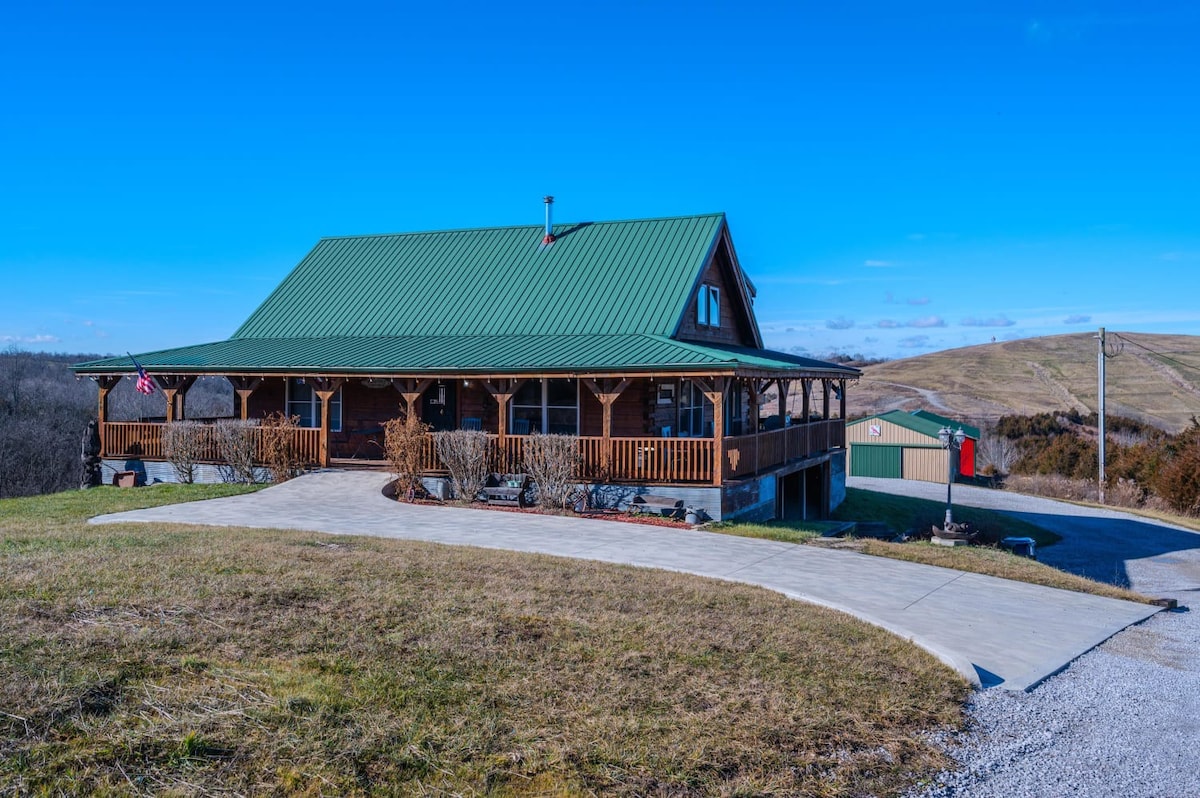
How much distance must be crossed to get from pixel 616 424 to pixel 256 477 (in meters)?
8.21

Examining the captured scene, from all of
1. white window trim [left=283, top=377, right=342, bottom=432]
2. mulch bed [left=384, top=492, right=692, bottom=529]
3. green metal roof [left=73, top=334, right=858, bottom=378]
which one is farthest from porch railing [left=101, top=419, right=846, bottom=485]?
white window trim [left=283, top=377, right=342, bottom=432]

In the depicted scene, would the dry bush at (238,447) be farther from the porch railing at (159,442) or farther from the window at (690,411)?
the window at (690,411)

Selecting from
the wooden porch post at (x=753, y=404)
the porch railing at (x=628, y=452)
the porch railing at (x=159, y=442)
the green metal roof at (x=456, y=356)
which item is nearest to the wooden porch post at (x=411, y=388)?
the green metal roof at (x=456, y=356)

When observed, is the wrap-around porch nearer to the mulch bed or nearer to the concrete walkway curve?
the mulch bed

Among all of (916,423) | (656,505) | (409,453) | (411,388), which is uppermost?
(411,388)

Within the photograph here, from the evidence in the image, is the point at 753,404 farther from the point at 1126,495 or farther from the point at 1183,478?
the point at 1126,495

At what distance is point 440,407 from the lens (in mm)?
21750

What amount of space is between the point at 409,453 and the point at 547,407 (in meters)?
3.53

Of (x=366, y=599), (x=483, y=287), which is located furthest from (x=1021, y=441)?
(x=366, y=599)

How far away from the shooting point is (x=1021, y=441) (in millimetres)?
48031

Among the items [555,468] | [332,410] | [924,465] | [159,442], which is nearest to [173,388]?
[159,442]

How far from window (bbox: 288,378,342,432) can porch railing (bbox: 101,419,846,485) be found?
216 cm

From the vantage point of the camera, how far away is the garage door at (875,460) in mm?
38531

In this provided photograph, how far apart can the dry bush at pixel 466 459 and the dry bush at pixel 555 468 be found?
1104mm
